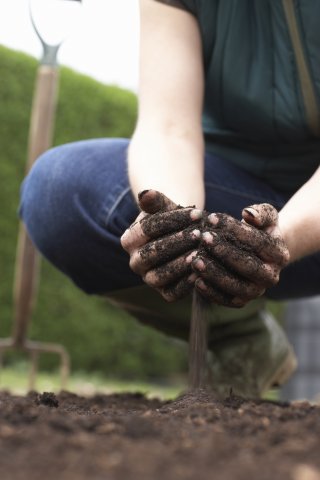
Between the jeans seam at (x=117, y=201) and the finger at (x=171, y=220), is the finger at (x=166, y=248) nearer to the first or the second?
the finger at (x=171, y=220)

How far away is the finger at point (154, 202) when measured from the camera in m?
1.53

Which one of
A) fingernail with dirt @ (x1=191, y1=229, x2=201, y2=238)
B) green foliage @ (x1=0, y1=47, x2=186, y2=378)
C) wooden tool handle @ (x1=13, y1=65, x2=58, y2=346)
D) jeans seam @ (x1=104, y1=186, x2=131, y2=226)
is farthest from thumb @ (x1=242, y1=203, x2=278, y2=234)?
green foliage @ (x1=0, y1=47, x2=186, y2=378)

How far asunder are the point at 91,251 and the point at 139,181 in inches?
17.7

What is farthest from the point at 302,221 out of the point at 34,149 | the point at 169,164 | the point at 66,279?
the point at 66,279

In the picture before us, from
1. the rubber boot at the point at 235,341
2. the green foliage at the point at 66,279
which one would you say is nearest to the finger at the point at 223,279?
the rubber boot at the point at 235,341

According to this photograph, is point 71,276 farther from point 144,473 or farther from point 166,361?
point 166,361

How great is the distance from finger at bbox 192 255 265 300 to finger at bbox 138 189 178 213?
0.46 ft

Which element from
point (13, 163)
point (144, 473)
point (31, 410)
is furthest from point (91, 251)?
point (13, 163)

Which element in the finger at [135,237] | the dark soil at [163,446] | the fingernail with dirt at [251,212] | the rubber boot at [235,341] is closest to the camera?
the dark soil at [163,446]

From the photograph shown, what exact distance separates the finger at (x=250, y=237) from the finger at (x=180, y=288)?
0.42ft

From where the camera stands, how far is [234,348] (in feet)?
8.04

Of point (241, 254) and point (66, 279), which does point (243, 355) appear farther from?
point (66, 279)

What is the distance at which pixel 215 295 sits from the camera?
1.60m

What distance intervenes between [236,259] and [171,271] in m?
0.15
